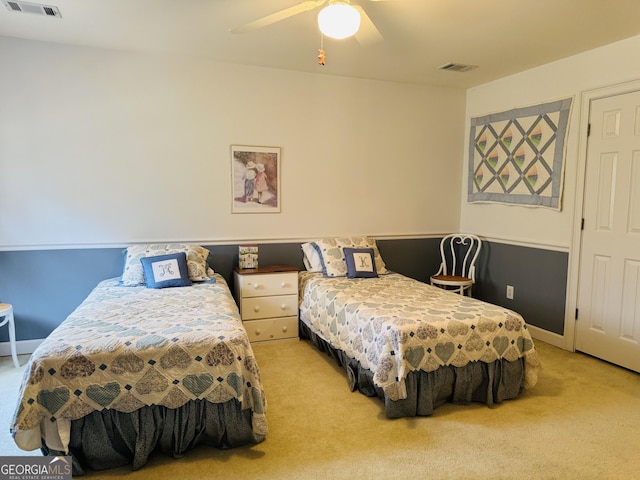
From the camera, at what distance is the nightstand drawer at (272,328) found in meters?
3.82

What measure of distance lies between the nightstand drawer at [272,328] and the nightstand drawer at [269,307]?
5cm

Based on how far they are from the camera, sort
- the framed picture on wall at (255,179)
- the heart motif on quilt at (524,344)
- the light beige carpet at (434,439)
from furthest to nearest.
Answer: the framed picture on wall at (255,179), the heart motif on quilt at (524,344), the light beige carpet at (434,439)

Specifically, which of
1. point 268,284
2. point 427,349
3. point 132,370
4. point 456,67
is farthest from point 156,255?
point 456,67

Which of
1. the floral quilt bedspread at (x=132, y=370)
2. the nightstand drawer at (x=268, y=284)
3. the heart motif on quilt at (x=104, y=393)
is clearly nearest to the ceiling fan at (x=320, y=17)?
the floral quilt bedspread at (x=132, y=370)

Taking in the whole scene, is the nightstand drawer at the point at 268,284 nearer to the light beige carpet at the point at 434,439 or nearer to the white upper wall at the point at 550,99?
the light beige carpet at the point at 434,439

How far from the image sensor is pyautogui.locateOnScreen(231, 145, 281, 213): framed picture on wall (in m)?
3.98

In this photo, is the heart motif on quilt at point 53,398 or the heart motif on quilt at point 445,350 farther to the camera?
the heart motif on quilt at point 445,350

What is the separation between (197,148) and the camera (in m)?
3.86

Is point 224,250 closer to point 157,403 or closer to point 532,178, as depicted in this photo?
point 157,403

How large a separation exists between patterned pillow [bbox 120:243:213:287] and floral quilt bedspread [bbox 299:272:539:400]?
111cm

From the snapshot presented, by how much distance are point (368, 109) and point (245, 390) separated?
3.15 metres

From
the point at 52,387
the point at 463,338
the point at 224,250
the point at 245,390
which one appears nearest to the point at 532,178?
the point at 463,338

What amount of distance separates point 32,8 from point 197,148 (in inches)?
58.5

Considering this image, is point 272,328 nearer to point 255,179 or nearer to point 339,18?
point 255,179
